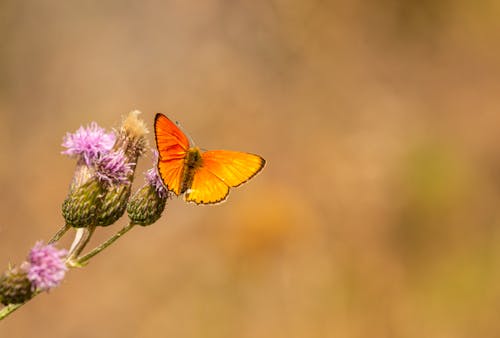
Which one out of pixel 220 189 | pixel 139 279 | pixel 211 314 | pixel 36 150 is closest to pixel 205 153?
pixel 220 189

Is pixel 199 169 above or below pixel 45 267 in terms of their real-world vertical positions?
above

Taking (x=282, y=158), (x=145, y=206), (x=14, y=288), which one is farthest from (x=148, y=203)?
(x=282, y=158)

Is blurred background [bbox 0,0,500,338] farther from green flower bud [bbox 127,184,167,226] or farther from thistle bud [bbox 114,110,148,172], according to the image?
green flower bud [bbox 127,184,167,226]

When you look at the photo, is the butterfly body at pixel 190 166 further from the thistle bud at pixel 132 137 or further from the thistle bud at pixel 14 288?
the thistle bud at pixel 14 288

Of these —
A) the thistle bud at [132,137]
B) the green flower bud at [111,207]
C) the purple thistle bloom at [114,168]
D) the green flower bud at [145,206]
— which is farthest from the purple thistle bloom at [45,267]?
the thistle bud at [132,137]

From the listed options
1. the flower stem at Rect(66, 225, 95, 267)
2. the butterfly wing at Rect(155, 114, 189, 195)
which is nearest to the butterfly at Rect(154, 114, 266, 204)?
the butterfly wing at Rect(155, 114, 189, 195)

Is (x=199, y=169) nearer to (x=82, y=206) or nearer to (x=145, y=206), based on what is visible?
(x=145, y=206)

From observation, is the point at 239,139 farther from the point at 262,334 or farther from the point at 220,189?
the point at 220,189
